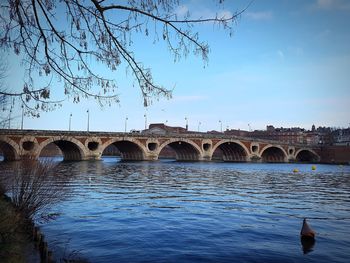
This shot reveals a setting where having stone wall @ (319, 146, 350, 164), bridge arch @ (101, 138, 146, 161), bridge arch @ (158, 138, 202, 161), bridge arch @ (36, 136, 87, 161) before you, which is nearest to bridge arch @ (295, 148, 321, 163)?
stone wall @ (319, 146, 350, 164)

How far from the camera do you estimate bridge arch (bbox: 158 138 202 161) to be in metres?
88.1

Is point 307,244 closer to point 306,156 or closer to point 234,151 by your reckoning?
point 234,151

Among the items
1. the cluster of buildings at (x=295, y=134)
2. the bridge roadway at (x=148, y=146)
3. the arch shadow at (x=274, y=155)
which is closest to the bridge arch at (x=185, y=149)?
the bridge roadway at (x=148, y=146)

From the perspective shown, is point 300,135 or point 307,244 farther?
point 300,135

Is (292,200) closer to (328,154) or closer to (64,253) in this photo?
(64,253)

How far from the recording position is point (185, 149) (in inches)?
3895

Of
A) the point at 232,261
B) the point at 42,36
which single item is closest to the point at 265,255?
the point at 232,261

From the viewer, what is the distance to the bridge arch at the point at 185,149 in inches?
3469

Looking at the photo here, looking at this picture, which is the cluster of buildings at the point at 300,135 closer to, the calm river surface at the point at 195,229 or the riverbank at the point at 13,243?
the calm river surface at the point at 195,229

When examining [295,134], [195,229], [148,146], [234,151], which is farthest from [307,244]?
[295,134]

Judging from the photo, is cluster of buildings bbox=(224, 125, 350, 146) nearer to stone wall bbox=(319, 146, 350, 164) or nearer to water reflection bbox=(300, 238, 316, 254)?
stone wall bbox=(319, 146, 350, 164)

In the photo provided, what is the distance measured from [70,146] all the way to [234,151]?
53173mm

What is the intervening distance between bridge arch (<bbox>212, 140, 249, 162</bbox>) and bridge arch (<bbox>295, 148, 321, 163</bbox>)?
21708 millimetres

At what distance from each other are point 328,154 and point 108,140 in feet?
252
